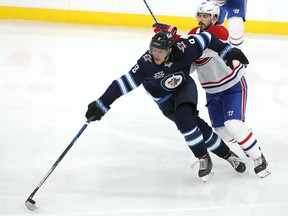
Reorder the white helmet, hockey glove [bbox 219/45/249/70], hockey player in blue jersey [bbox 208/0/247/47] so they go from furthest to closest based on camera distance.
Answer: hockey player in blue jersey [bbox 208/0/247/47] < the white helmet < hockey glove [bbox 219/45/249/70]

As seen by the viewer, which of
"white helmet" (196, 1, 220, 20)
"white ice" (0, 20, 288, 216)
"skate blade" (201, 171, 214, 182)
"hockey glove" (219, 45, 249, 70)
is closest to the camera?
"white ice" (0, 20, 288, 216)

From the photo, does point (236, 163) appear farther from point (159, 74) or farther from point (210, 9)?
point (210, 9)

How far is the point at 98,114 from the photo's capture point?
127 inches

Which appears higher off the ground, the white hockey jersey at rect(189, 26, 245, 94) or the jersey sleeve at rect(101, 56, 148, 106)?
the jersey sleeve at rect(101, 56, 148, 106)

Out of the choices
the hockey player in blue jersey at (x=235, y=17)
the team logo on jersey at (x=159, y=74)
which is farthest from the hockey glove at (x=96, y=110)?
the hockey player in blue jersey at (x=235, y=17)

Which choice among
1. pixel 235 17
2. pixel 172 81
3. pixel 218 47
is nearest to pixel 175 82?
pixel 172 81

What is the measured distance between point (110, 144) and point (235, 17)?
2106mm

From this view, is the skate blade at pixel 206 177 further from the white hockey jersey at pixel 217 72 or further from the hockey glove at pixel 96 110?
the hockey glove at pixel 96 110

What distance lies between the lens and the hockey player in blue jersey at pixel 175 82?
3.24m

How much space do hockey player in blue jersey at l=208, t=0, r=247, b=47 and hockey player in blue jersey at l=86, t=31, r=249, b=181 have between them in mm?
2163

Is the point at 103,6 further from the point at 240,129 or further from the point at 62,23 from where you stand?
the point at 240,129

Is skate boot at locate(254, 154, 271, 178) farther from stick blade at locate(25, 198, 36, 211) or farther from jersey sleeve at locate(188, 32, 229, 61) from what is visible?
stick blade at locate(25, 198, 36, 211)

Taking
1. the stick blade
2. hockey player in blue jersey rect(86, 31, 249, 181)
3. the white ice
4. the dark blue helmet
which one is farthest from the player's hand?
the stick blade

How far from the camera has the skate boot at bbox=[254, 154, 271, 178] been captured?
3.52 metres
